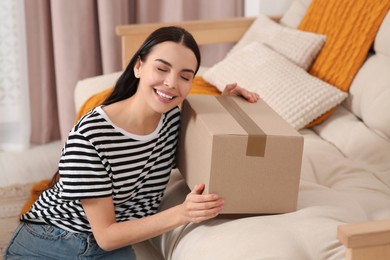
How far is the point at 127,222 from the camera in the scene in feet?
4.61

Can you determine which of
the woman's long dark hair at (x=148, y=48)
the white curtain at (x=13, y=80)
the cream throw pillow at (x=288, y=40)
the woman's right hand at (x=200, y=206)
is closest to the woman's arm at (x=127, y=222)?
the woman's right hand at (x=200, y=206)

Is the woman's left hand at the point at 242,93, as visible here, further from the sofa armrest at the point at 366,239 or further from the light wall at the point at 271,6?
the light wall at the point at 271,6

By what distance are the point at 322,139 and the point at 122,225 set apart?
2.76ft

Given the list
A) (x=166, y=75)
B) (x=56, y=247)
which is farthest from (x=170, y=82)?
(x=56, y=247)

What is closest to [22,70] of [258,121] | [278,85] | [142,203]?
[278,85]

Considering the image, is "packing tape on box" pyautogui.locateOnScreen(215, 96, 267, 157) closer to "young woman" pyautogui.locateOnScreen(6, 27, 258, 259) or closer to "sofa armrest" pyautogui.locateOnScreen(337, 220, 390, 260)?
"young woman" pyautogui.locateOnScreen(6, 27, 258, 259)

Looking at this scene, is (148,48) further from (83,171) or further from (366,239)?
(366,239)

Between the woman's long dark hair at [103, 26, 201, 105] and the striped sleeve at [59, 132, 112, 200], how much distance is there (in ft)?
0.55

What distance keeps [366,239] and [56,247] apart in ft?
2.38

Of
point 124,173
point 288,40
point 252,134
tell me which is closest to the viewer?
point 252,134

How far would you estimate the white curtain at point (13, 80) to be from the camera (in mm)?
2795

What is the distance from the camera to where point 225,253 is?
4.29ft

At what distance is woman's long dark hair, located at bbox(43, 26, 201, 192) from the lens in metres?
1.45

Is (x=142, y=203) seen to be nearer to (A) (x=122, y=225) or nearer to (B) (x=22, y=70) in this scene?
(A) (x=122, y=225)
